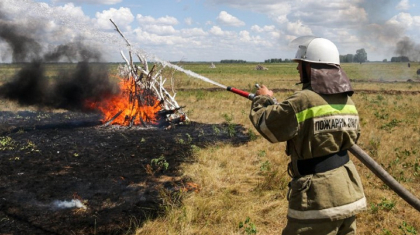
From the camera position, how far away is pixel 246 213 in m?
4.71

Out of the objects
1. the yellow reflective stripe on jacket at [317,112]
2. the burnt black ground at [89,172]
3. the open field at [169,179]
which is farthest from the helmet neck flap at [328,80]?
the burnt black ground at [89,172]

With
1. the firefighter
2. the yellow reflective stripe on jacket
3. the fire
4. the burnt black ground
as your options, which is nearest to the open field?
the burnt black ground

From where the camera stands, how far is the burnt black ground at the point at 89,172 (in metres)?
4.52

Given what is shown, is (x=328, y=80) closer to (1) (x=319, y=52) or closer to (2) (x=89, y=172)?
(1) (x=319, y=52)

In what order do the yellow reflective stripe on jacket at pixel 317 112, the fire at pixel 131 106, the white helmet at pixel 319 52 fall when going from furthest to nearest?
the fire at pixel 131 106
the white helmet at pixel 319 52
the yellow reflective stripe on jacket at pixel 317 112

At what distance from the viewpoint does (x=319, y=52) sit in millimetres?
2604

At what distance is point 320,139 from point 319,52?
664mm

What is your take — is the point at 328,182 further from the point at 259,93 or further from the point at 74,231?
the point at 74,231

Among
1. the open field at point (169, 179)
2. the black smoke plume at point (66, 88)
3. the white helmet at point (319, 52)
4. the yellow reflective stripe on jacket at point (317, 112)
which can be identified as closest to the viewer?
the yellow reflective stripe on jacket at point (317, 112)

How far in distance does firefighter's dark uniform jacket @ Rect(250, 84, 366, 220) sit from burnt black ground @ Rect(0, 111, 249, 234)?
254 cm

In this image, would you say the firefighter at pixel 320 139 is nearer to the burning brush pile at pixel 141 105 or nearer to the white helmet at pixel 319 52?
the white helmet at pixel 319 52

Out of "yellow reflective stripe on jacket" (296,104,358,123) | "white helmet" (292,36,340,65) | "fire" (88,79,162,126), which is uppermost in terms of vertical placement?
"white helmet" (292,36,340,65)

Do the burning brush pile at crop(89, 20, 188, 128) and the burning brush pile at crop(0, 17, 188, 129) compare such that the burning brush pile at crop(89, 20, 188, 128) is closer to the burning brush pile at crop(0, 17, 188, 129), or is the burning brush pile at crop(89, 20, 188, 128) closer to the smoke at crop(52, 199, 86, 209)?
the burning brush pile at crop(0, 17, 188, 129)

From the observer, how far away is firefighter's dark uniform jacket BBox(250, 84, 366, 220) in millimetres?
2482
